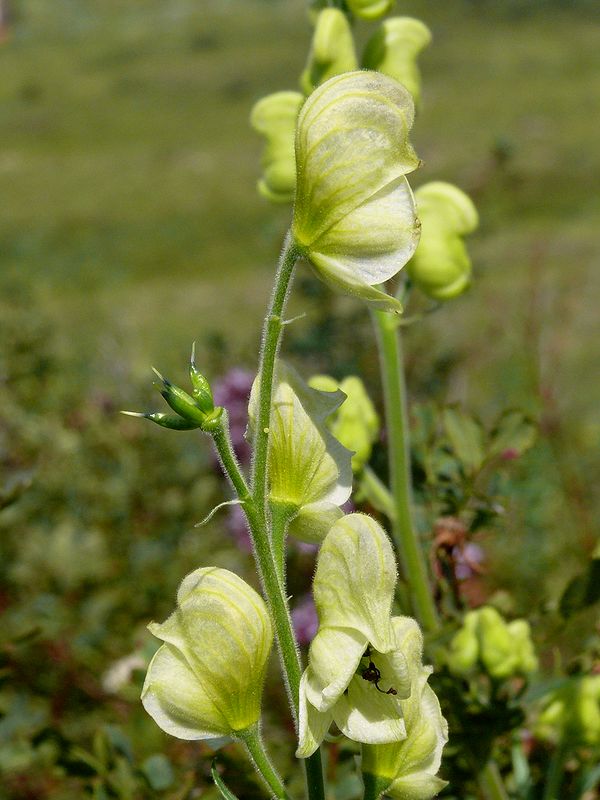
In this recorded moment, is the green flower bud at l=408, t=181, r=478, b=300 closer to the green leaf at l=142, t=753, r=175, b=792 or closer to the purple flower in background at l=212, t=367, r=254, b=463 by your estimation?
the green leaf at l=142, t=753, r=175, b=792

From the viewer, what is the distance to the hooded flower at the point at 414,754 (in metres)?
0.67

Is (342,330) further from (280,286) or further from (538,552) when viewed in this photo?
(280,286)

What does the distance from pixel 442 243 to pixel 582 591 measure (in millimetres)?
403

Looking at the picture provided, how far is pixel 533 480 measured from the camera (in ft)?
7.38

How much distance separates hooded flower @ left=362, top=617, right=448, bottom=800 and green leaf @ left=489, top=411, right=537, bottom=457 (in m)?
0.53

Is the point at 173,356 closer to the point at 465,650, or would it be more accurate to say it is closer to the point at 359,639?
the point at 465,650

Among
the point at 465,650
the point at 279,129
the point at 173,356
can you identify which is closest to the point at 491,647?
the point at 465,650

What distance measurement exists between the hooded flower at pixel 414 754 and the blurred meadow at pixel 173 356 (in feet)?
1.05

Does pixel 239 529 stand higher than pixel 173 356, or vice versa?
pixel 239 529

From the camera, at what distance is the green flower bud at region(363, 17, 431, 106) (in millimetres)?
1134

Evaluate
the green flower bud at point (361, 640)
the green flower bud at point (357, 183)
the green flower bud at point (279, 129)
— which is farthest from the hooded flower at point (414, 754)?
the green flower bud at point (279, 129)

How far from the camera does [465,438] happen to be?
3.91 ft

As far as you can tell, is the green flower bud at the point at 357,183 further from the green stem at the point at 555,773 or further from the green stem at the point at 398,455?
the green stem at the point at 555,773

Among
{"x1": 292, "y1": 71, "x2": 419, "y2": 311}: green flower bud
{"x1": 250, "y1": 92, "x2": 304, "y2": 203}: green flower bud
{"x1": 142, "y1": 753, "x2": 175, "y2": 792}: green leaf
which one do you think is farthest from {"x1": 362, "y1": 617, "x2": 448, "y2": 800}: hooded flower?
{"x1": 250, "y1": 92, "x2": 304, "y2": 203}: green flower bud
